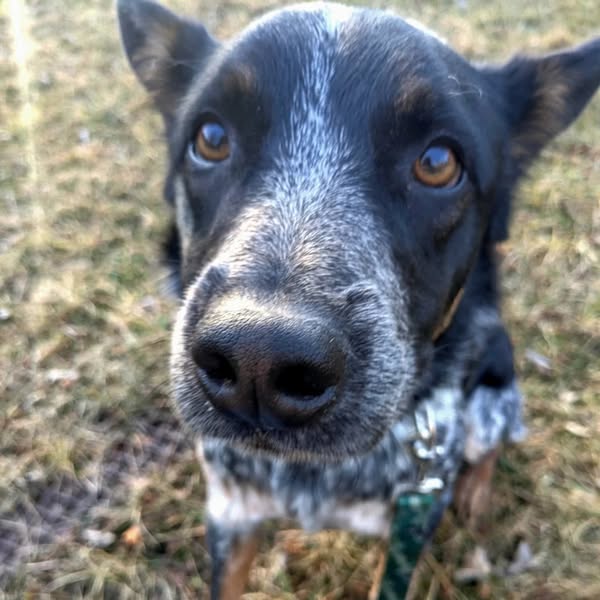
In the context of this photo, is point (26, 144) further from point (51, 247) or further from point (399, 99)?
point (399, 99)

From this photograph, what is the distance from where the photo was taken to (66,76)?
6574 millimetres

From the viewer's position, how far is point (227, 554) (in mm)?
2809

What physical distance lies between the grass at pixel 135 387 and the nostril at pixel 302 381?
1.86m

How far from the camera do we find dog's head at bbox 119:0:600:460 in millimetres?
1694

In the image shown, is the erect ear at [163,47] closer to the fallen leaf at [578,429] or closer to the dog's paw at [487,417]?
the dog's paw at [487,417]

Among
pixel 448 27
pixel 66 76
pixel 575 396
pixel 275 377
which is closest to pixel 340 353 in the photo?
pixel 275 377

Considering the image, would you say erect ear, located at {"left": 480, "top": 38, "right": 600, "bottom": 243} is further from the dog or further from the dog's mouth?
the dog's mouth

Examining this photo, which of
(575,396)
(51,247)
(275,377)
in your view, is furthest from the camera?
(51,247)

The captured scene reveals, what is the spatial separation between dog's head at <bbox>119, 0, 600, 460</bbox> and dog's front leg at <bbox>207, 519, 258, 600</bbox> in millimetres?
926

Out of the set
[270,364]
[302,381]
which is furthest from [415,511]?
[270,364]

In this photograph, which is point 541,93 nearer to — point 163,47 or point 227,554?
point 163,47

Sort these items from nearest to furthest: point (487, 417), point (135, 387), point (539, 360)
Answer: point (487, 417) → point (135, 387) → point (539, 360)

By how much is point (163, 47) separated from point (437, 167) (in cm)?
137

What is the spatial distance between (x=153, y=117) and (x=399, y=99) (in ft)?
14.4
